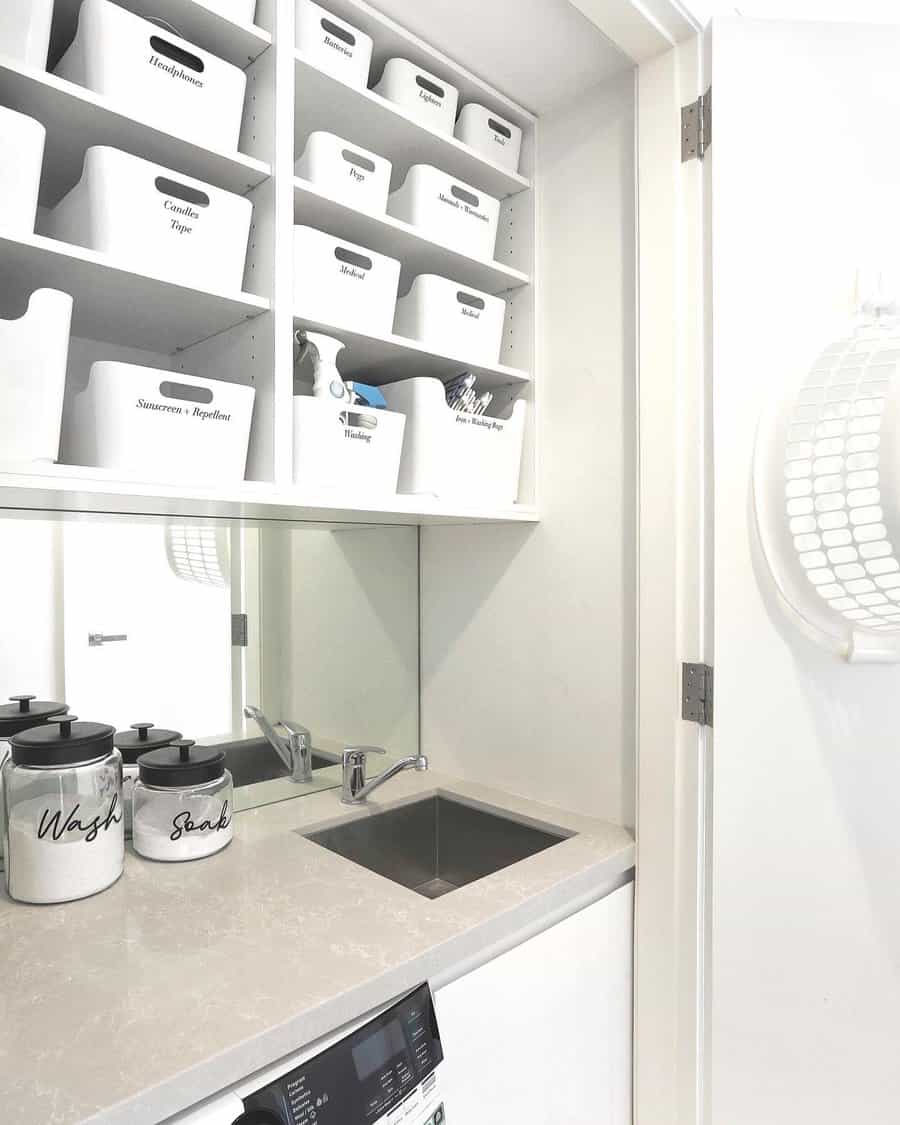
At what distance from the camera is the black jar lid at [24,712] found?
126 centimetres

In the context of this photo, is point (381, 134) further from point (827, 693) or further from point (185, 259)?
point (827, 693)

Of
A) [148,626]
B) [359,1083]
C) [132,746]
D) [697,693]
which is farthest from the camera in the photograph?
[148,626]

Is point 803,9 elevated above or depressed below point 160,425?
above

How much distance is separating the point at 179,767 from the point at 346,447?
624 mm

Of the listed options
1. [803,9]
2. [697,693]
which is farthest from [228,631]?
[803,9]

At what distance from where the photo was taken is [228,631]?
163cm

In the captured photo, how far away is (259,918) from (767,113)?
5.01 ft

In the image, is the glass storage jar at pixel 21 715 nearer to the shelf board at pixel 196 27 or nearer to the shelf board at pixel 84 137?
the shelf board at pixel 84 137

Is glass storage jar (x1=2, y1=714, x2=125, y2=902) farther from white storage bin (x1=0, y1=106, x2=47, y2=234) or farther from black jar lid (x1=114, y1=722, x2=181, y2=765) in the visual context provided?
white storage bin (x1=0, y1=106, x2=47, y2=234)

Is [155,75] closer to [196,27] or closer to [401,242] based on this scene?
[196,27]

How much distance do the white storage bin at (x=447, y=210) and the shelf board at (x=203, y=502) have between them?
1.77ft

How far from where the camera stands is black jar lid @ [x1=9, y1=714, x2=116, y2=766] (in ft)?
3.69

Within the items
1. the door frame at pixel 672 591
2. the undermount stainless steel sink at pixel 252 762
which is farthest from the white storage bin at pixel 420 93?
the undermount stainless steel sink at pixel 252 762

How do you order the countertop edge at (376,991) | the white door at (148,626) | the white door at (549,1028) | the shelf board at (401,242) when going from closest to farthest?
the countertop edge at (376,991)
the white door at (549,1028)
the shelf board at (401,242)
the white door at (148,626)
